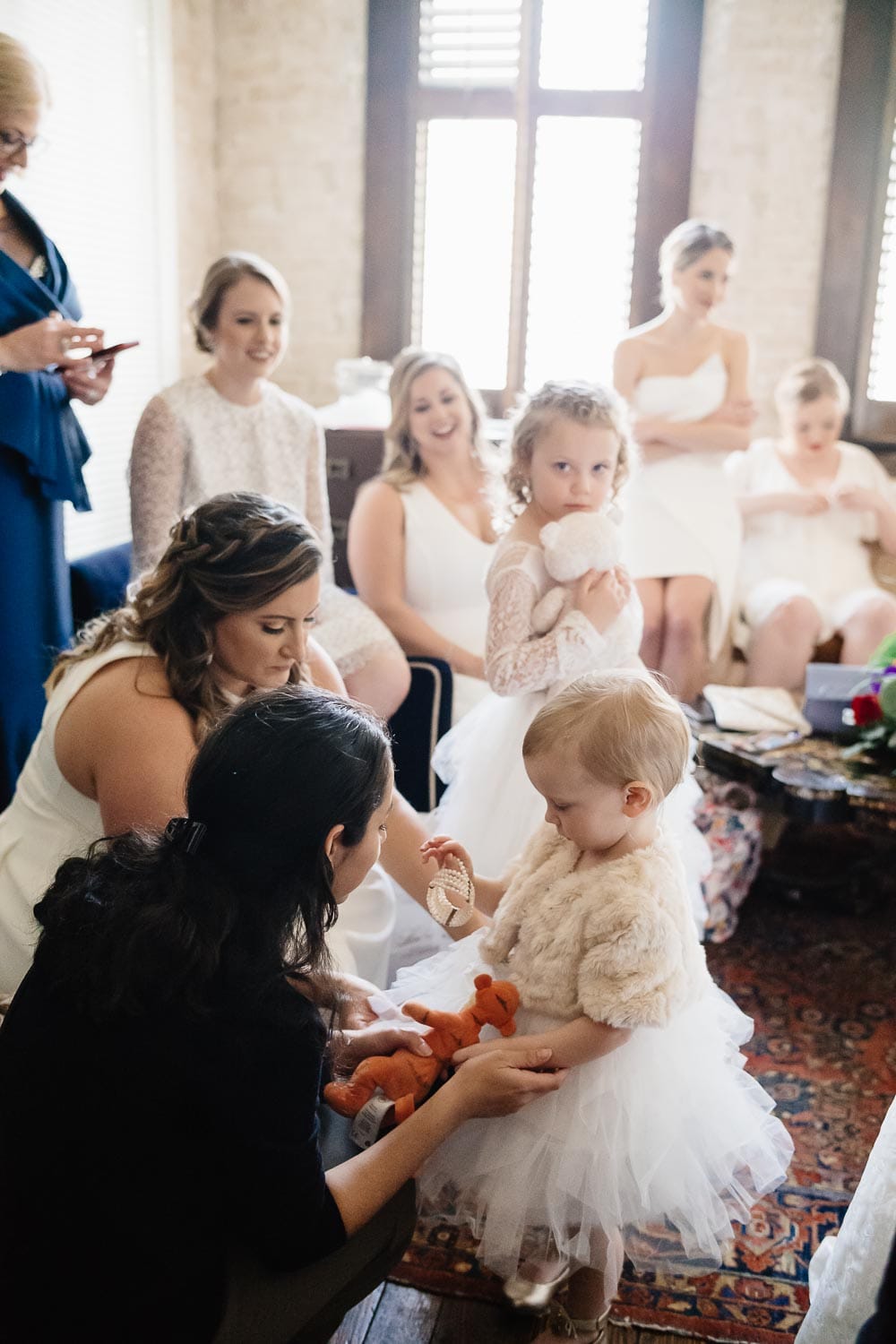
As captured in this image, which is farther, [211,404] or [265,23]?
[265,23]

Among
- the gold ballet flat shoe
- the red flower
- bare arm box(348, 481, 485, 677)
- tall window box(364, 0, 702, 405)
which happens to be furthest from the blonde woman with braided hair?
tall window box(364, 0, 702, 405)

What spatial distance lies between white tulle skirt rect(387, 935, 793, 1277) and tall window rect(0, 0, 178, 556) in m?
3.06

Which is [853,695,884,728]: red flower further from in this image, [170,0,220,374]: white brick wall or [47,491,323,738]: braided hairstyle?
[170,0,220,374]: white brick wall

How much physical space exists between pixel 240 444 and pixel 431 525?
0.53 m

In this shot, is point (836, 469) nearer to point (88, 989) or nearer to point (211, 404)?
point (211, 404)

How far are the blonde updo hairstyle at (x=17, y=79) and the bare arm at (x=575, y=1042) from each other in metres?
1.89

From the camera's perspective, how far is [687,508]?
3.89 metres

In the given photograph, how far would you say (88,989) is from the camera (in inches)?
45.9

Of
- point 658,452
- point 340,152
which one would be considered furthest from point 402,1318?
point 340,152

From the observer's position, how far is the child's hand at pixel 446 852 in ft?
5.45

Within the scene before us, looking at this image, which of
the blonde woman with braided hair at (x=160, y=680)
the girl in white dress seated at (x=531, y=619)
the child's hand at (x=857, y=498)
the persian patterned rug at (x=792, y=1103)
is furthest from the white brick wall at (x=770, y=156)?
the blonde woman with braided hair at (x=160, y=680)

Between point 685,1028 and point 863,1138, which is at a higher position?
point 685,1028

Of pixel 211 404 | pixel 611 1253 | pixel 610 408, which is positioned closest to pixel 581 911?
pixel 611 1253

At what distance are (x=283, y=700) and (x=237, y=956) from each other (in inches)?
10.2
